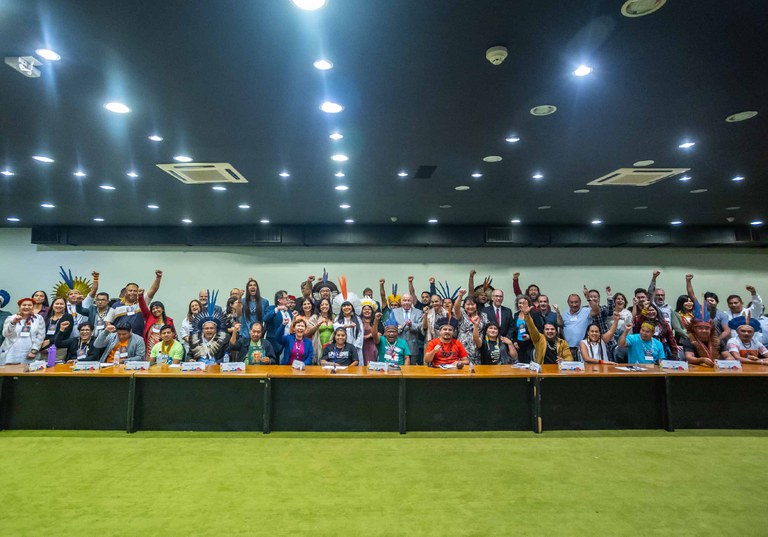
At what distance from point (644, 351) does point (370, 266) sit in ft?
18.6

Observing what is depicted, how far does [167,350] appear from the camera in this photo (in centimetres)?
455

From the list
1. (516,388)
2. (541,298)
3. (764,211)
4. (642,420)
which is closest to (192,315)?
(516,388)

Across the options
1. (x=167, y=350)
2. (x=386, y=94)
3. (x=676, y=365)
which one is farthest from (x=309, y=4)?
(x=676, y=365)

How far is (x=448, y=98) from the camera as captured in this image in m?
3.26

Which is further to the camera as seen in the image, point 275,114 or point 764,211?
point 764,211

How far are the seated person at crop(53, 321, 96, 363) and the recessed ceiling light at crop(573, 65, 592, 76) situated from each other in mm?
5425

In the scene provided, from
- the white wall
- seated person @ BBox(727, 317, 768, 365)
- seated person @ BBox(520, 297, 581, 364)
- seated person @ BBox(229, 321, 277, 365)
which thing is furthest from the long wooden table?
the white wall

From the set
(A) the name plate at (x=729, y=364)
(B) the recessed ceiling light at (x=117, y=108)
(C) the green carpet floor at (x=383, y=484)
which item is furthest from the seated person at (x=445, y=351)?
(B) the recessed ceiling light at (x=117, y=108)

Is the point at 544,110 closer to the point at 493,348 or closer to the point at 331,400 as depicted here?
the point at 493,348

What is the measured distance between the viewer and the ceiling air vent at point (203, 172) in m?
4.89

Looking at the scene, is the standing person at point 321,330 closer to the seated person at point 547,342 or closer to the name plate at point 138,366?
the name plate at point 138,366

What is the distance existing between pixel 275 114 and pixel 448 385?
2.92 meters

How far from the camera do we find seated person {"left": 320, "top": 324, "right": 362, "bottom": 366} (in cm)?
451

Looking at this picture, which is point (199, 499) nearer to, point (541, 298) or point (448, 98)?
point (448, 98)
